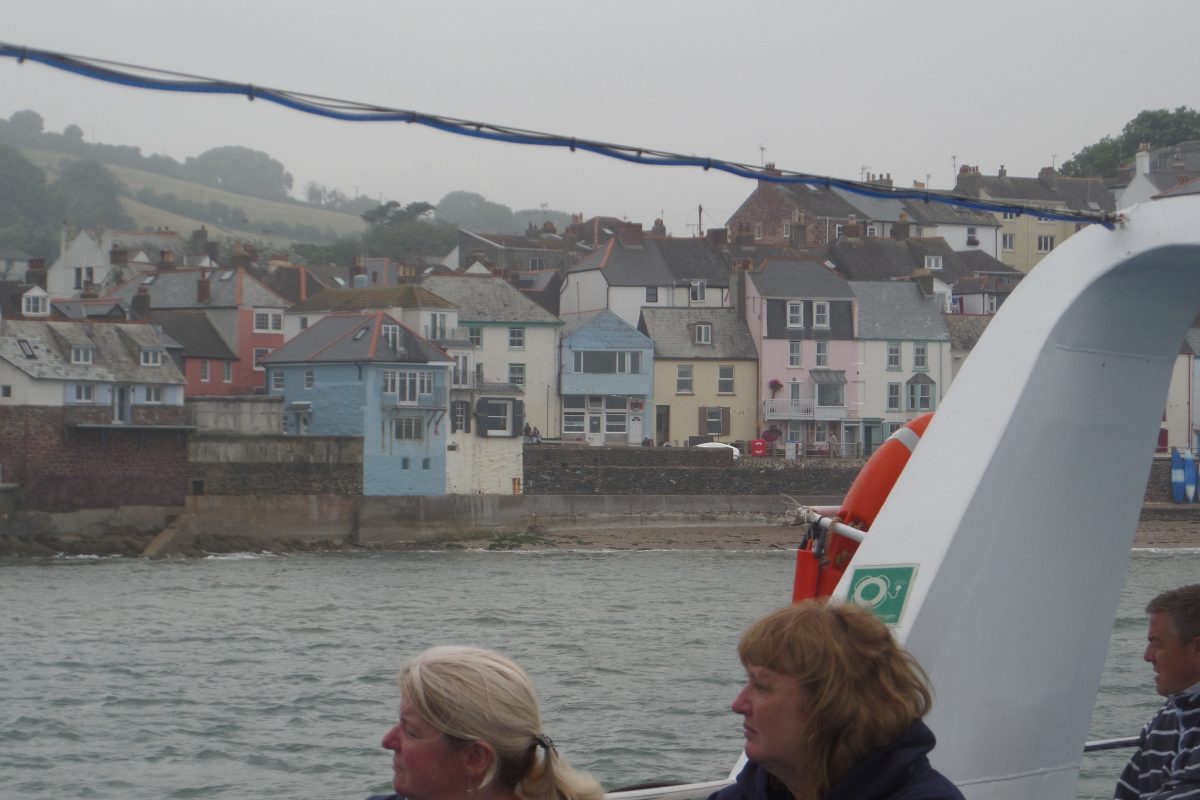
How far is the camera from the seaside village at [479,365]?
51406 mm

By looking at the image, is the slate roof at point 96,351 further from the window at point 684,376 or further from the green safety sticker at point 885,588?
the green safety sticker at point 885,588

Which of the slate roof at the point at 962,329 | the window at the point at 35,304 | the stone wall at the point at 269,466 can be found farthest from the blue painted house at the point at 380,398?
the slate roof at the point at 962,329

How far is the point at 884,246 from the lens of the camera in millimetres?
72438

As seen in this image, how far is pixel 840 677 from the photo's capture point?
2.78m

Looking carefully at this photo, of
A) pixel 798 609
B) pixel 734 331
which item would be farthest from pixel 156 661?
pixel 734 331

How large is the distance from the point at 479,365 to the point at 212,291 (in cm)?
1277

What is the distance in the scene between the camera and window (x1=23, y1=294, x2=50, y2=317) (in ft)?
205

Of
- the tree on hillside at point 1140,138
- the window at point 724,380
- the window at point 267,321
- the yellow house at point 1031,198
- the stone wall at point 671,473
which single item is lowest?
the stone wall at point 671,473

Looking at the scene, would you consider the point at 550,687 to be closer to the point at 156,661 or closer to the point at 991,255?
the point at 156,661

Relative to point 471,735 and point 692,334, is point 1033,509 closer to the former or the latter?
point 471,735

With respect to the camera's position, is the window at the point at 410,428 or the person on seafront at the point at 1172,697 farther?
the window at the point at 410,428

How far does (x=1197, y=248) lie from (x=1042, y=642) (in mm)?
1341

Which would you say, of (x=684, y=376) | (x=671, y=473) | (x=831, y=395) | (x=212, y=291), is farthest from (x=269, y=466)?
(x=831, y=395)

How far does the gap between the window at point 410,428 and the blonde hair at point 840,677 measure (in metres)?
51.8
